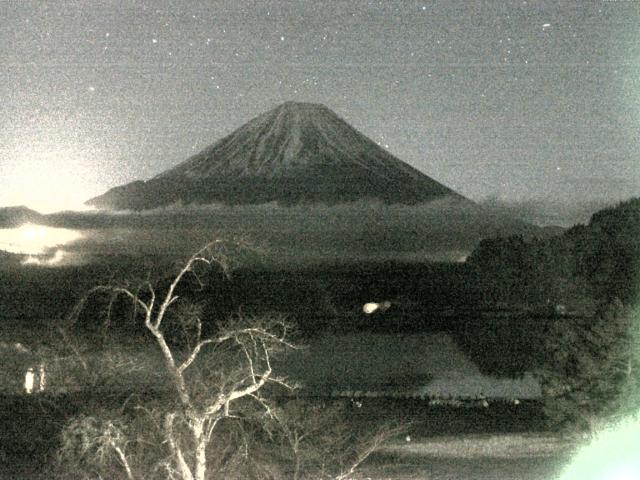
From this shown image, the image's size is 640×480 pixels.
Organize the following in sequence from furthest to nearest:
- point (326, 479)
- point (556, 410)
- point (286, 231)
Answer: point (286, 231), point (556, 410), point (326, 479)

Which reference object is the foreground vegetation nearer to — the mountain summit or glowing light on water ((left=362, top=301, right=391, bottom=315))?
glowing light on water ((left=362, top=301, right=391, bottom=315))

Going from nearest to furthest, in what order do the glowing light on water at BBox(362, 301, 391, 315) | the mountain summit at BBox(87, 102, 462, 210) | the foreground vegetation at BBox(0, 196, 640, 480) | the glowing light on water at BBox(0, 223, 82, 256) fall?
1. the foreground vegetation at BBox(0, 196, 640, 480)
2. the glowing light on water at BBox(362, 301, 391, 315)
3. the glowing light on water at BBox(0, 223, 82, 256)
4. the mountain summit at BBox(87, 102, 462, 210)

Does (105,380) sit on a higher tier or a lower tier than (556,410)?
higher

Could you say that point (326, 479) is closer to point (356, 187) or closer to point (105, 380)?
point (105, 380)

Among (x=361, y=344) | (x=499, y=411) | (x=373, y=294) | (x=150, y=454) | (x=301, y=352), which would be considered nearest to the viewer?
(x=150, y=454)

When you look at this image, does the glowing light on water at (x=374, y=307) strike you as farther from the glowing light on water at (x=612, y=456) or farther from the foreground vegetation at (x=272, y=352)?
the glowing light on water at (x=612, y=456)

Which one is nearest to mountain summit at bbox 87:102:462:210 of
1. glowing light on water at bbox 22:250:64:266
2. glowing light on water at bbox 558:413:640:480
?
glowing light on water at bbox 22:250:64:266

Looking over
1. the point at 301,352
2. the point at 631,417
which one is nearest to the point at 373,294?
the point at 301,352
